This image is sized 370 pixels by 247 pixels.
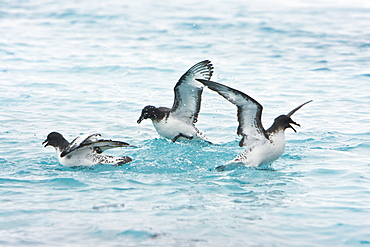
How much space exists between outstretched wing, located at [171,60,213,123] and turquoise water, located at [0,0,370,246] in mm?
678

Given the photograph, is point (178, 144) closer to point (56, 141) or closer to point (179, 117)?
point (179, 117)

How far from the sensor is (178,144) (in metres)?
10.8

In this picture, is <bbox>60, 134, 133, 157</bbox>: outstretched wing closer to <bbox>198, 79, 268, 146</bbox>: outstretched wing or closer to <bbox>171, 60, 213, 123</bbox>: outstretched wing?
<bbox>198, 79, 268, 146</bbox>: outstretched wing

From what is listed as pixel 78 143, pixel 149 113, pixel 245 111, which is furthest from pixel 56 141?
pixel 245 111

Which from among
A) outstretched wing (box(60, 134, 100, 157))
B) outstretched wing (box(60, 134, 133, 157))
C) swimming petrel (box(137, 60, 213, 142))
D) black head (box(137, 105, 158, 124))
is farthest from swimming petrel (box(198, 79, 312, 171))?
black head (box(137, 105, 158, 124))

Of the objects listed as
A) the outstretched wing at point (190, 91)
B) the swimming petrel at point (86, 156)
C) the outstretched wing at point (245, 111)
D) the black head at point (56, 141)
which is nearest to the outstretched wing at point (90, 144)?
the swimming petrel at point (86, 156)

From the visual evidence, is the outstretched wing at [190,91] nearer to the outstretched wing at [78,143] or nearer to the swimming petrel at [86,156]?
the swimming petrel at [86,156]

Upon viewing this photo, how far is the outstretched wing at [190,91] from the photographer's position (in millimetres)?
10250

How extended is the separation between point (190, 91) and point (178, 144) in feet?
3.24

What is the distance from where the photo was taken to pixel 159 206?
24.1 feet

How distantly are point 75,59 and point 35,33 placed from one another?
16.0ft

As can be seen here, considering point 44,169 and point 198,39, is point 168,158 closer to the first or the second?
point 44,169

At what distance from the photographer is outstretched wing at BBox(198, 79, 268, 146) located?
8.45 m

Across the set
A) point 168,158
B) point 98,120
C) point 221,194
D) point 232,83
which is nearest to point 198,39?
point 232,83
